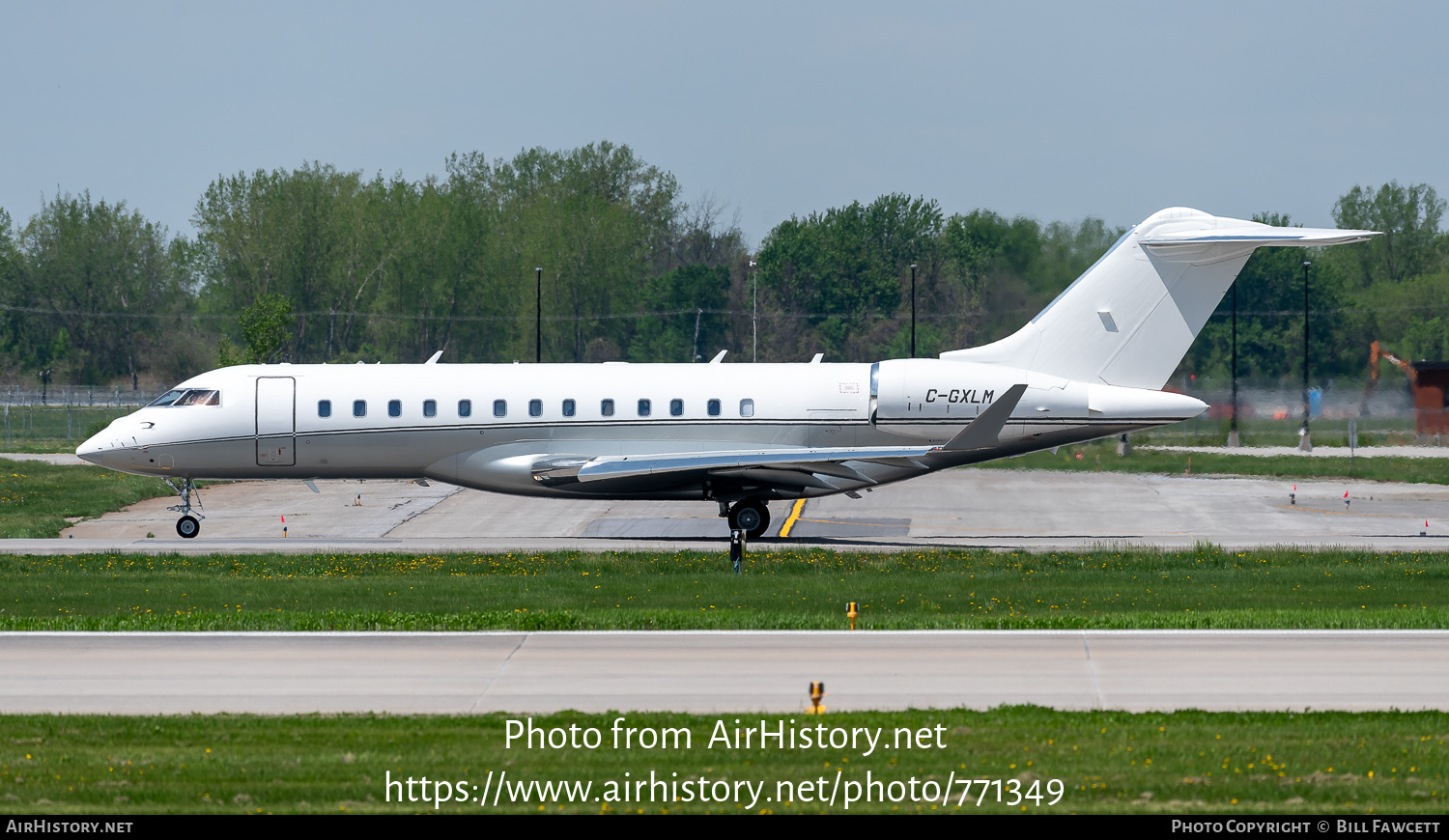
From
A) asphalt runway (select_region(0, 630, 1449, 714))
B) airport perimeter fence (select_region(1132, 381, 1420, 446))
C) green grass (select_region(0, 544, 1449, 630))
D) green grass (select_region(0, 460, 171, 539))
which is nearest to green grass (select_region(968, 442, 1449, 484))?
airport perimeter fence (select_region(1132, 381, 1420, 446))

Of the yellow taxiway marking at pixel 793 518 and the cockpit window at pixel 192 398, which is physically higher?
the cockpit window at pixel 192 398

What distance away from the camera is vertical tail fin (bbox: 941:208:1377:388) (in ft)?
96.7

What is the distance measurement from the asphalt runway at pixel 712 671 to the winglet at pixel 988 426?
1002cm

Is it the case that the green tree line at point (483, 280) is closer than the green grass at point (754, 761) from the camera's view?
No

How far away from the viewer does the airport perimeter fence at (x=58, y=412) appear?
66125 mm

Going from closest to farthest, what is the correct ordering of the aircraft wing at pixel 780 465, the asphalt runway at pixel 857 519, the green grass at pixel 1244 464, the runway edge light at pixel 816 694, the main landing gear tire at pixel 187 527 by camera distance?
the runway edge light at pixel 816 694 → the aircraft wing at pixel 780 465 → the asphalt runway at pixel 857 519 → the main landing gear tire at pixel 187 527 → the green grass at pixel 1244 464

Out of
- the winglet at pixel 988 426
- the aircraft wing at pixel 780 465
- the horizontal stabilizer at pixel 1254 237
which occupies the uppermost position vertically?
the horizontal stabilizer at pixel 1254 237

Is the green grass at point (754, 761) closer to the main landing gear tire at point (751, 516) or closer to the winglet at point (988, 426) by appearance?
the winglet at point (988, 426)

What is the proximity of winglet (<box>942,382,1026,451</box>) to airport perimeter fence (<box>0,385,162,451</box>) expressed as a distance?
43.8 metres

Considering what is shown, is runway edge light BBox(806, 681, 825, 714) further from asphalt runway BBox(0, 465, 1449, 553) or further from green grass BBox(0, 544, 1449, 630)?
asphalt runway BBox(0, 465, 1449, 553)

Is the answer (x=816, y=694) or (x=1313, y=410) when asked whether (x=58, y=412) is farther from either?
(x=816, y=694)

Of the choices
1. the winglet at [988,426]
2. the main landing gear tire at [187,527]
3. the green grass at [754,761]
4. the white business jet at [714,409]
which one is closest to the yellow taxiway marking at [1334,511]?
the white business jet at [714,409]

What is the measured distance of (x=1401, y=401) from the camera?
5428 centimetres

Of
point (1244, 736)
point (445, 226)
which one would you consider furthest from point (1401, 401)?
point (445, 226)
